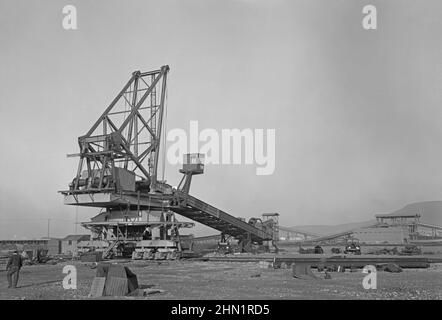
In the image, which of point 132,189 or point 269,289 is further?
point 132,189

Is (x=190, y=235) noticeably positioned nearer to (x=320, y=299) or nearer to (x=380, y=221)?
(x=320, y=299)

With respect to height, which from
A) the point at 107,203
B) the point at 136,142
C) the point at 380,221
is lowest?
the point at 380,221

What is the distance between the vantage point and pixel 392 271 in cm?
2194

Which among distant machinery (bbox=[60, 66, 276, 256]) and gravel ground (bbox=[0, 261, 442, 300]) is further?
distant machinery (bbox=[60, 66, 276, 256])

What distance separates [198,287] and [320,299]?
529cm

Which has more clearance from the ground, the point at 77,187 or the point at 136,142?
the point at 136,142

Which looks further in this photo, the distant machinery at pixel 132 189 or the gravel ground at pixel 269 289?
the distant machinery at pixel 132 189

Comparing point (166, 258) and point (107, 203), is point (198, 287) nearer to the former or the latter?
point (166, 258)

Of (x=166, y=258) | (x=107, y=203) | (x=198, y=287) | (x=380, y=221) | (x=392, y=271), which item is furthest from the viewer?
(x=380, y=221)
